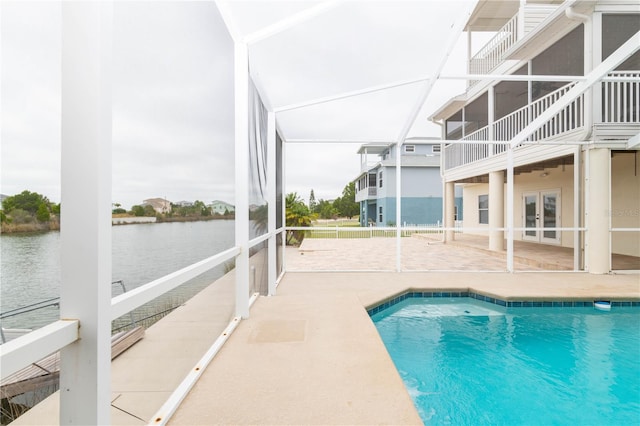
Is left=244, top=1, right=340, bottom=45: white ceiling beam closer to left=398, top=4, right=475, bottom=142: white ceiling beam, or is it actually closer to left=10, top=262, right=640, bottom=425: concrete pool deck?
left=398, top=4, right=475, bottom=142: white ceiling beam

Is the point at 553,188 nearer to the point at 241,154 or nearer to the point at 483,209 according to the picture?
the point at 483,209

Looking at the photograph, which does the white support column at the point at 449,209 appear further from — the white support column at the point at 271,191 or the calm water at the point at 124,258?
the calm water at the point at 124,258

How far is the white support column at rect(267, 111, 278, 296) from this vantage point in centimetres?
496

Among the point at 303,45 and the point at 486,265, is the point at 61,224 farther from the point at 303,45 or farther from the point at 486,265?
the point at 486,265

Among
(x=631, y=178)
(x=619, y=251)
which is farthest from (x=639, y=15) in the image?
(x=619, y=251)

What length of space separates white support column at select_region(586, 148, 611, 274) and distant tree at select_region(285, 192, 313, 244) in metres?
9.42

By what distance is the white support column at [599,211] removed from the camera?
20.2 feet

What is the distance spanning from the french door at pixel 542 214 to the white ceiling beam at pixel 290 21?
9710 mm

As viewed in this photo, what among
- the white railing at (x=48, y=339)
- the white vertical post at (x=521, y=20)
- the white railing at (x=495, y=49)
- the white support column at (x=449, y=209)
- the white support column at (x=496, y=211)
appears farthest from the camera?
the white support column at (x=449, y=209)

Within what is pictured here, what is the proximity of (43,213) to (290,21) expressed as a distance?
9.47 ft

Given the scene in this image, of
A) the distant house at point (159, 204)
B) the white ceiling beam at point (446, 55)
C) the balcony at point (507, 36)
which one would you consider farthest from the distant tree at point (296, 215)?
the distant house at point (159, 204)

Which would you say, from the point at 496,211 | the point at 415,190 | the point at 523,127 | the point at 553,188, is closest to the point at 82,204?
the point at 523,127

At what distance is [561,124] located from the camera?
7336 mm

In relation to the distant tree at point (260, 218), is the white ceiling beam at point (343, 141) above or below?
above
